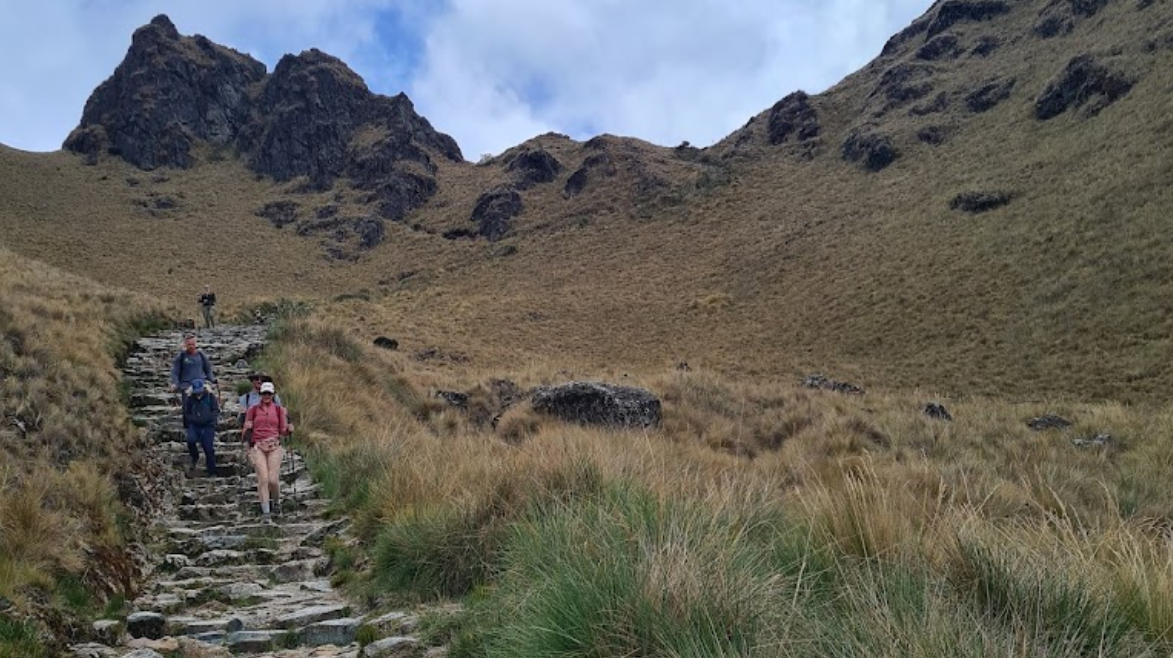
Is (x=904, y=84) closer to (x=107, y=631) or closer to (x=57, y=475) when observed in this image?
(x=57, y=475)

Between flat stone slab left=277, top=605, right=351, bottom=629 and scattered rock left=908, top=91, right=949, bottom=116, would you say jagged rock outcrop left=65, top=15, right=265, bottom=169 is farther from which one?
flat stone slab left=277, top=605, right=351, bottom=629

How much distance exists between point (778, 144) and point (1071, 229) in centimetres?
4224

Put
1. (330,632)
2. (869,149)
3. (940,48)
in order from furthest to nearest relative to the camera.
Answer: (940,48) → (869,149) → (330,632)

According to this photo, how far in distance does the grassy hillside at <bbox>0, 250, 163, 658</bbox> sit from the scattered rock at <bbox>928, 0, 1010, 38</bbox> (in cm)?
7969

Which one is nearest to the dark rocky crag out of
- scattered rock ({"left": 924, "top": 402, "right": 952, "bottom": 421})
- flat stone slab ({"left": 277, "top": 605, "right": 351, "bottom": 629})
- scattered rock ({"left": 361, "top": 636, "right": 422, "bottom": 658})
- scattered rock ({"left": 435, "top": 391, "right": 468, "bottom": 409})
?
scattered rock ({"left": 435, "top": 391, "right": 468, "bottom": 409})

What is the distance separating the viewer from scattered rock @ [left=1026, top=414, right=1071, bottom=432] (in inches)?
644

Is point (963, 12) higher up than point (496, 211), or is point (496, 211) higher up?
point (963, 12)

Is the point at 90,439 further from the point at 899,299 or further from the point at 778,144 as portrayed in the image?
the point at 778,144

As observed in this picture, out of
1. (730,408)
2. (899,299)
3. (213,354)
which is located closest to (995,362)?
(899,299)

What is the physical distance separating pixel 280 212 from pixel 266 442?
7371cm

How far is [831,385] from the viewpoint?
25047 mm

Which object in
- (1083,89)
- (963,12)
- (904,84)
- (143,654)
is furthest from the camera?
(963,12)

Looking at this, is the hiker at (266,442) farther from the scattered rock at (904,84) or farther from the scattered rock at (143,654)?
the scattered rock at (904,84)

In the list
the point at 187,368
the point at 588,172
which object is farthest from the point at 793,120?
the point at 187,368
